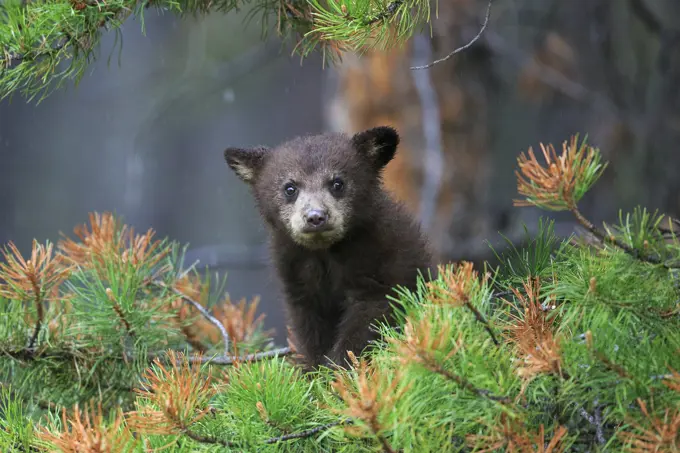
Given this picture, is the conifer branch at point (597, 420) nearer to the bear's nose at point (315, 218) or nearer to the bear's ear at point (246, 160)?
the bear's nose at point (315, 218)

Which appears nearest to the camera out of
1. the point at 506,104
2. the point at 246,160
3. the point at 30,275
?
the point at 30,275

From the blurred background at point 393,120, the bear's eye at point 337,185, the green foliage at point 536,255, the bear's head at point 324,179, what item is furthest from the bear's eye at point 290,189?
the green foliage at point 536,255

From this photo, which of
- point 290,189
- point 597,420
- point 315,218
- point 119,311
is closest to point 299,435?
point 597,420

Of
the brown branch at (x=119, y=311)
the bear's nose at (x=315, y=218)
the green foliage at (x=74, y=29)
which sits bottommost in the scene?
the brown branch at (x=119, y=311)

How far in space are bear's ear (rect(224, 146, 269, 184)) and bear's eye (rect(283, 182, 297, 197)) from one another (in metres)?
0.21

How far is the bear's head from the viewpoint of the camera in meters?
3.16

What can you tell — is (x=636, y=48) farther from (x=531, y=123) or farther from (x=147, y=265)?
(x=147, y=265)

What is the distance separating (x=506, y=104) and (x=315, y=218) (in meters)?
4.20

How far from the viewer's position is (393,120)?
22.9ft

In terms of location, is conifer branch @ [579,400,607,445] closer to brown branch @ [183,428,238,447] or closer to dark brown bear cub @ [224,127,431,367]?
brown branch @ [183,428,238,447]

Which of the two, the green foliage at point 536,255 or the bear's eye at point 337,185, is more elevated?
the bear's eye at point 337,185

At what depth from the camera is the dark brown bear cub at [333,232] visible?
Answer: 123 inches

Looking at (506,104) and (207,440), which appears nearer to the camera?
(207,440)

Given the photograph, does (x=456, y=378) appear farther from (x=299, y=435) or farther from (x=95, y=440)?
(x=95, y=440)
